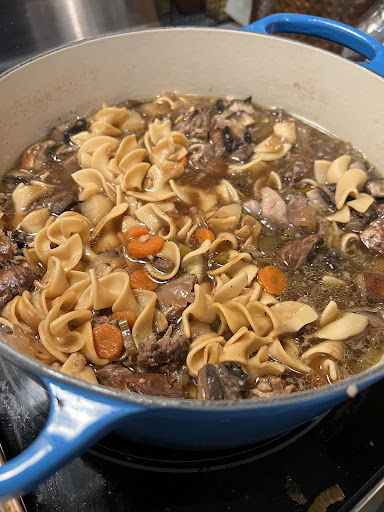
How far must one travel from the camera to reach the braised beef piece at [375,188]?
10.5 ft

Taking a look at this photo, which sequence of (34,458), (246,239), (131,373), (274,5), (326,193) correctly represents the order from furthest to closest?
(274,5), (326,193), (246,239), (131,373), (34,458)

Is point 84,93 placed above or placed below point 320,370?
above

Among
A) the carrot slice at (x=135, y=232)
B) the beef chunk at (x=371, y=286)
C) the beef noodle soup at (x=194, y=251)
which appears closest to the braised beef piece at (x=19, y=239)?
the beef noodle soup at (x=194, y=251)

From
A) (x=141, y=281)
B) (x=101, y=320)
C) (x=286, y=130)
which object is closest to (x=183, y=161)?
(x=286, y=130)

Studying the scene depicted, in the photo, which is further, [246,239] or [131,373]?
[246,239]

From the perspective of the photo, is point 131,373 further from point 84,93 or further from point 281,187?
point 84,93

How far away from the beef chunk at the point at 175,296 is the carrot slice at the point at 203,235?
372mm

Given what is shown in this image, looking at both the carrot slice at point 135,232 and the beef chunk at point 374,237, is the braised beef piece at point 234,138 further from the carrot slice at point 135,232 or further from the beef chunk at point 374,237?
the beef chunk at point 374,237

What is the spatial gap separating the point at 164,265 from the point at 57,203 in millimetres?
881

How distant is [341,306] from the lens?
261 centimetres

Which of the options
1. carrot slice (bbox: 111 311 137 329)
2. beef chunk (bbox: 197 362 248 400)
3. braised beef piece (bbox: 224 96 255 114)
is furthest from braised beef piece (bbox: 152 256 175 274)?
braised beef piece (bbox: 224 96 255 114)

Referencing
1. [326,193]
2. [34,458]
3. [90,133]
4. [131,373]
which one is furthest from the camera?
[90,133]

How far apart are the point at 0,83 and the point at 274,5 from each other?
326 centimetres

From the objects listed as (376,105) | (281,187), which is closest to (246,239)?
(281,187)
